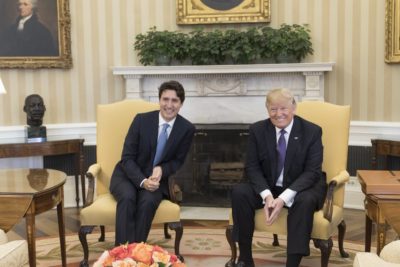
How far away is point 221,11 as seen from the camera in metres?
5.57

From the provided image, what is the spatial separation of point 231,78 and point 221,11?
2.37 feet

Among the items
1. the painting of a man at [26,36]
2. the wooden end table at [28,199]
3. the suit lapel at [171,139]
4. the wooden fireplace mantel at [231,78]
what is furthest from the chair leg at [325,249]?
the painting of a man at [26,36]

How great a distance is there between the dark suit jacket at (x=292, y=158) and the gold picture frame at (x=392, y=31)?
216 cm

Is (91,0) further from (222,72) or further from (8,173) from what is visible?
(8,173)

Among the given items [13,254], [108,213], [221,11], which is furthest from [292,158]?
[221,11]

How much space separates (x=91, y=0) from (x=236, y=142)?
7.19ft

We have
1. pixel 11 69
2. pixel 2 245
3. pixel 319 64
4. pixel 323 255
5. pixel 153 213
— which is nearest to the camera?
pixel 2 245

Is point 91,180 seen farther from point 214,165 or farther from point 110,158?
point 214,165

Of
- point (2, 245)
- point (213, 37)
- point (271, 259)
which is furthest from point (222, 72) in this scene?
point (2, 245)

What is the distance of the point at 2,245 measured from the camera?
8.57 feet

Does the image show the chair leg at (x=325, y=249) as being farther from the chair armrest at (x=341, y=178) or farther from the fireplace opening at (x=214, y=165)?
the fireplace opening at (x=214, y=165)

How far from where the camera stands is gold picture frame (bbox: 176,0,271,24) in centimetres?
551

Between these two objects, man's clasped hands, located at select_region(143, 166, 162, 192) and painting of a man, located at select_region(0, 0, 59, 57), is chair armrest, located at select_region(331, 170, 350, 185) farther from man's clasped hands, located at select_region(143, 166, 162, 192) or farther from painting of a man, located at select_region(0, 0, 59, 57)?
painting of a man, located at select_region(0, 0, 59, 57)

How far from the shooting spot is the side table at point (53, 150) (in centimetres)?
511
